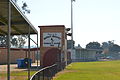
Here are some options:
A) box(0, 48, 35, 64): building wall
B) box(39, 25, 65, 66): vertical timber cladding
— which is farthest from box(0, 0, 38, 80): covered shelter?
box(0, 48, 35, 64): building wall

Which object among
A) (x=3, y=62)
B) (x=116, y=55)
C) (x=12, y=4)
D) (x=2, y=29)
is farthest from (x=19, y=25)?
(x=116, y=55)

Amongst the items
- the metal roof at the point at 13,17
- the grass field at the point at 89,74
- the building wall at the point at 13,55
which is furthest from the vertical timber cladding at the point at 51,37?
the metal roof at the point at 13,17

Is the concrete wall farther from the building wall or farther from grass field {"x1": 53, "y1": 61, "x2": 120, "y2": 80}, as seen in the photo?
grass field {"x1": 53, "y1": 61, "x2": 120, "y2": 80}

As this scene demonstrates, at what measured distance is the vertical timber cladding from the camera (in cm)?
4119

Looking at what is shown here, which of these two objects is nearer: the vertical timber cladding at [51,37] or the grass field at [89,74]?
the grass field at [89,74]

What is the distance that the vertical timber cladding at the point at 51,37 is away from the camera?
4119cm

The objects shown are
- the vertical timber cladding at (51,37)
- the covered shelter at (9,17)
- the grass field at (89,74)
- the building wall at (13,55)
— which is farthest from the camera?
the building wall at (13,55)

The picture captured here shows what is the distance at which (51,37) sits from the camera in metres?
41.4

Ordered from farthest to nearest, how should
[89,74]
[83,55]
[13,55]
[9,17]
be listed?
[83,55]
[13,55]
[89,74]
[9,17]

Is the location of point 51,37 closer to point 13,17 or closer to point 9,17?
point 13,17

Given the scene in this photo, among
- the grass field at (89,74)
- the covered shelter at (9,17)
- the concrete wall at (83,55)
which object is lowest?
the grass field at (89,74)

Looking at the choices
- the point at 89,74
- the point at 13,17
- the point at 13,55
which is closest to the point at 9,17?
the point at 13,17

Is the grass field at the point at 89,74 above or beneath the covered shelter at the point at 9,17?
beneath

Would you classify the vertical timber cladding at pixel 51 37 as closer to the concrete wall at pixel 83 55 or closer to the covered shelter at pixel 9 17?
the covered shelter at pixel 9 17
